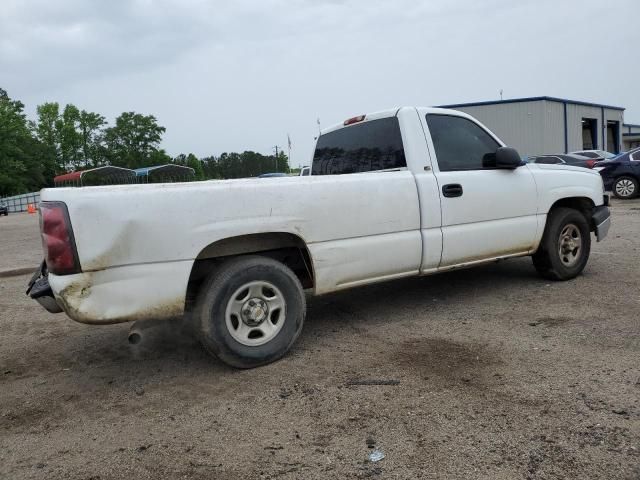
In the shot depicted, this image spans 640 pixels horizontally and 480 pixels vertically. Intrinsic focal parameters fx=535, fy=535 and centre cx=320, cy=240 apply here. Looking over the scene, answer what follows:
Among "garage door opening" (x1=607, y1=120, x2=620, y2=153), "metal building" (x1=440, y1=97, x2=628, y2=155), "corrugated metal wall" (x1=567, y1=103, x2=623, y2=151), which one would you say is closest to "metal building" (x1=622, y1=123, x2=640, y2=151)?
"garage door opening" (x1=607, y1=120, x2=620, y2=153)

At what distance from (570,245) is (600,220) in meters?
0.51

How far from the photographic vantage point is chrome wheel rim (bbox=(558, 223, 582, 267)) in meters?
5.86

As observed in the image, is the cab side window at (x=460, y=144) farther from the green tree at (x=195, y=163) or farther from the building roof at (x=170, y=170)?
the green tree at (x=195, y=163)

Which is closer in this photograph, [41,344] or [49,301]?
A: [49,301]

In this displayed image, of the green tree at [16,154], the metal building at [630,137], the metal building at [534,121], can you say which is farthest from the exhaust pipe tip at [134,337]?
the green tree at [16,154]

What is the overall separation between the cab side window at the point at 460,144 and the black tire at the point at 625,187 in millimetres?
13051

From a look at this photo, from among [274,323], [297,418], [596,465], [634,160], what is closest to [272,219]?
[274,323]

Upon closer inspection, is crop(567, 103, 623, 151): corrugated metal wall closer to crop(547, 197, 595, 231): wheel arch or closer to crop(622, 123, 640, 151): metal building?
crop(622, 123, 640, 151): metal building

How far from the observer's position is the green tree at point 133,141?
91625 millimetres

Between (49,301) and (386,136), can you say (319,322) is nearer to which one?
(386,136)

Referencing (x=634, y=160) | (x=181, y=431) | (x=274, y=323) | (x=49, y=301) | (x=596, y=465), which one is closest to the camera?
(x=596, y=465)

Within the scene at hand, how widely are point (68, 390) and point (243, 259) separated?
5.02 ft

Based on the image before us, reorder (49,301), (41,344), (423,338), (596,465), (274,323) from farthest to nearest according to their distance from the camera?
(41,344)
(423,338)
(274,323)
(49,301)
(596,465)

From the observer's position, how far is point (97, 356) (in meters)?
4.49
